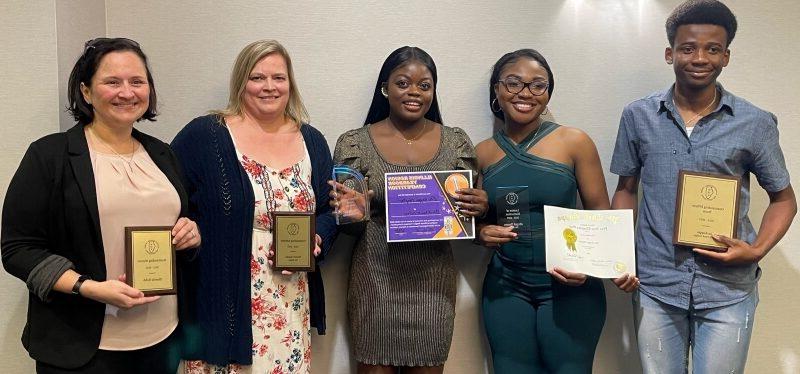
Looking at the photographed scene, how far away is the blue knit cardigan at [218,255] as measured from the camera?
228cm

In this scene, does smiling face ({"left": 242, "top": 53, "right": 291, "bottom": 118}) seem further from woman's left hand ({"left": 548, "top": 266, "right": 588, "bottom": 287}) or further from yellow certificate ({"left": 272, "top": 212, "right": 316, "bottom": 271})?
woman's left hand ({"left": 548, "top": 266, "right": 588, "bottom": 287})

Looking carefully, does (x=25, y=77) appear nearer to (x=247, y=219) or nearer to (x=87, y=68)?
(x=87, y=68)

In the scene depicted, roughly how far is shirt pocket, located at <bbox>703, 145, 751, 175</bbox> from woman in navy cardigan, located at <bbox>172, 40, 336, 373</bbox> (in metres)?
1.37

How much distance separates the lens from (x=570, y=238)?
8.01 ft

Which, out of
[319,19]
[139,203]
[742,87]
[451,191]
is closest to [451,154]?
[451,191]

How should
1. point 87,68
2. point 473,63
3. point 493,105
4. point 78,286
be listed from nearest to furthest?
point 78,286 → point 87,68 → point 493,105 → point 473,63

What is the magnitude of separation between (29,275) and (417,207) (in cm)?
122

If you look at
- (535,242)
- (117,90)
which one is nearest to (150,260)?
(117,90)

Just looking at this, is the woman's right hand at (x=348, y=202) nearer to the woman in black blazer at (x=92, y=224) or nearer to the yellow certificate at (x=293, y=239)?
the yellow certificate at (x=293, y=239)

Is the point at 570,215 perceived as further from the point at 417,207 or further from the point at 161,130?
the point at 161,130

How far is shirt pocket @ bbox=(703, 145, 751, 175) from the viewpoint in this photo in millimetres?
2422

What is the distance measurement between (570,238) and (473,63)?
0.92m

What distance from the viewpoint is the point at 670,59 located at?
254 cm

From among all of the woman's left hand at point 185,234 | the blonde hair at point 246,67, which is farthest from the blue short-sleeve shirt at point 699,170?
the woman's left hand at point 185,234
